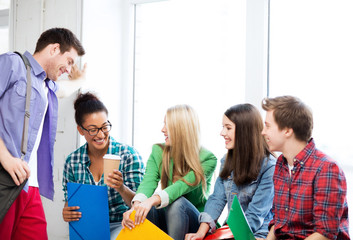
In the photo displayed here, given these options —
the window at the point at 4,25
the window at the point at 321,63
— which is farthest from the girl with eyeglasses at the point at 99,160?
the window at the point at 4,25

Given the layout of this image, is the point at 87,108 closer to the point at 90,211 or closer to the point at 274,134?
the point at 90,211

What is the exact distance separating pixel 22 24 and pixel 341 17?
2.18 meters

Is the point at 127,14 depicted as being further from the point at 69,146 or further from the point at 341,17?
the point at 341,17

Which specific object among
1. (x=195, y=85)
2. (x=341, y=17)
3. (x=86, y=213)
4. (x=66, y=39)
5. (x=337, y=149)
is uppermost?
(x=341, y=17)

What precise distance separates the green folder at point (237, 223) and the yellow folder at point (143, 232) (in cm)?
39

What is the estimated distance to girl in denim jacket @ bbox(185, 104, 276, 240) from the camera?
1.84 m

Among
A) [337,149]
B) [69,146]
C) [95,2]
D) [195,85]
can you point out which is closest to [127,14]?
[95,2]

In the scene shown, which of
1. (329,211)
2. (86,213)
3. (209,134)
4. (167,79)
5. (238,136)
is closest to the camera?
(329,211)

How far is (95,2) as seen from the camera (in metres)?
2.79

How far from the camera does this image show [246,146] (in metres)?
1.91

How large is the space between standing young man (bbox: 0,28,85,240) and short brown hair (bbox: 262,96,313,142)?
3.54 ft

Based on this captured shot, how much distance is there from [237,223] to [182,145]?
2.09 feet

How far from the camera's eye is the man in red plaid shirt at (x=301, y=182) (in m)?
1.48

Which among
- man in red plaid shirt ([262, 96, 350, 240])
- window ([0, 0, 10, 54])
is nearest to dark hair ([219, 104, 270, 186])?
man in red plaid shirt ([262, 96, 350, 240])
